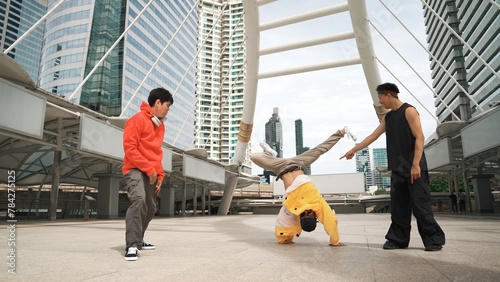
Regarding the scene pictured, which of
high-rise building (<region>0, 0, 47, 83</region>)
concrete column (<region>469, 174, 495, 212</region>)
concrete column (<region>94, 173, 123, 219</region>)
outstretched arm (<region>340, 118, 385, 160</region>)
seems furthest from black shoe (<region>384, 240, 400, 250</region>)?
high-rise building (<region>0, 0, 47, 83</region>)

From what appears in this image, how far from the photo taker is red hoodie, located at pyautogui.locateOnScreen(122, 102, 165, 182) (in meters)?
3.64

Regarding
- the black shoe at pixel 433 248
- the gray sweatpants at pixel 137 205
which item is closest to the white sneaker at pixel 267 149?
the gray sweatpants at pixel 137 205

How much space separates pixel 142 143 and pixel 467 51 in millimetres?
85983

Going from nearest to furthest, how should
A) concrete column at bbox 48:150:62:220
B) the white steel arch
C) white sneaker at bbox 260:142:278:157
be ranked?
white sneaker at bbox 260:142:278:157 < concrete column at bbox 48:150:62:220 < the white steel arch

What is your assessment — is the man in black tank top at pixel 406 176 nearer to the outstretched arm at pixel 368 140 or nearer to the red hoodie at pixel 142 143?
the outstretched arm at pixel 368 140

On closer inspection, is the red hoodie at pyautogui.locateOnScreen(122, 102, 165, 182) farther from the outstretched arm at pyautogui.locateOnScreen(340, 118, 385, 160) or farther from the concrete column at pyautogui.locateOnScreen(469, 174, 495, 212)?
the concrete column at pyautogui.locateOnScreen(469, 174, 495, 212)

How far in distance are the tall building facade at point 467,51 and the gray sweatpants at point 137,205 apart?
196ft

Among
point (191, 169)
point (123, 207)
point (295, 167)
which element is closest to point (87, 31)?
point (123, 207)

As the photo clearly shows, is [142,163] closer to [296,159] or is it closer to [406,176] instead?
[296,159]

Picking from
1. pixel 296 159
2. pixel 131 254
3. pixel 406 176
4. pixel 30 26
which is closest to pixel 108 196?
pixel 296 159

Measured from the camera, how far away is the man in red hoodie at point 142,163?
139 inches

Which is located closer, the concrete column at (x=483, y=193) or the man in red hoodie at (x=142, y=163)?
the man in red hoodie at (x=142, y=163)

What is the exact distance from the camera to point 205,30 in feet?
432

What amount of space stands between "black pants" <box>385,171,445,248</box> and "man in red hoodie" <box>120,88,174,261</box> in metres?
2.65
